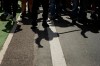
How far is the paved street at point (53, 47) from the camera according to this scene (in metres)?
6.25

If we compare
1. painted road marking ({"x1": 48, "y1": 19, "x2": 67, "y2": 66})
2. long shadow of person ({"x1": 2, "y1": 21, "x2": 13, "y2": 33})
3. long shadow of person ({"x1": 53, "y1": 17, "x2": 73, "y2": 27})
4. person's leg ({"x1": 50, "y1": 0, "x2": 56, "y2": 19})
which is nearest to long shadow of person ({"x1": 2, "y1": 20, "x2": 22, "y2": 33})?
long shadow of person ({"x1": 2, "y1": 21, "x2": 13, "y2": 33})

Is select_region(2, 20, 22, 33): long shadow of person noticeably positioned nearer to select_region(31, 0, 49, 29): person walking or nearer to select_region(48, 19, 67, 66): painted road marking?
select_region(31, 0, 49, 29): person walking

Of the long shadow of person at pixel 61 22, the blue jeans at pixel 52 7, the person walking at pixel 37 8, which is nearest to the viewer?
the person walking at pixel 37 8

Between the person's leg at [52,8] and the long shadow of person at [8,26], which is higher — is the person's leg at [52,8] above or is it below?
above

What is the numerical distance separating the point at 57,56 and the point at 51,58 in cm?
22

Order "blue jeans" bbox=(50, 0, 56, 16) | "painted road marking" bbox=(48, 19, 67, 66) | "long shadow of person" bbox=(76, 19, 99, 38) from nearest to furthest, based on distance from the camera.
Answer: "painted road marking" bbox=(48, 19, 67, 66) → "long shadow of person" bbox=(76, 19, 99, 38) → "blue jeans" bbox=(50, 0, 56, 16)

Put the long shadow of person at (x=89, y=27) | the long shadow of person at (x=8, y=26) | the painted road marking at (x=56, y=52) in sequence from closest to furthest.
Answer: the painted road marking at (x=56, y=52) → the long shadow of person at (x=8, y=26) → the long shadow of person at (x=89, y=27)

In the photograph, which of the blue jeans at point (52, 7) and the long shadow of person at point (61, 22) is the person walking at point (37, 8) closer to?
the long shadow of person at point (61, 22)

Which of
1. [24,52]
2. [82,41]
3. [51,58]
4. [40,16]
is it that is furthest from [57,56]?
[40,16]

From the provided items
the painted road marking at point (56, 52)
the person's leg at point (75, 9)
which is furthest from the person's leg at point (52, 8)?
the painted road marking at point (56, 52)

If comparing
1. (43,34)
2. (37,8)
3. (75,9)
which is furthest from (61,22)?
(43,34)

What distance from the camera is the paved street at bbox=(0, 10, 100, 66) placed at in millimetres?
6254

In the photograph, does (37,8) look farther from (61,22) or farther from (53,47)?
(53,47)

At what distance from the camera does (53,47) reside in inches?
290
